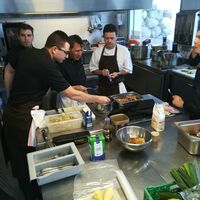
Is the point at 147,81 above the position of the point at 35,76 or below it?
below

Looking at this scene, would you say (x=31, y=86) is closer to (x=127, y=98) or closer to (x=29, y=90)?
(x=29, y=90)

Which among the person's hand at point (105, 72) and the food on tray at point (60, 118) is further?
the person's hand at point (105, 72)

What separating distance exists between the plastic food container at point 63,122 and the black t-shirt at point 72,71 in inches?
24.6

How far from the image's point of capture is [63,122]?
4.70ft

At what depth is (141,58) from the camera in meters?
3.68

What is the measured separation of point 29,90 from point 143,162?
96cm

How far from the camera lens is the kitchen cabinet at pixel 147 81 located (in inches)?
123

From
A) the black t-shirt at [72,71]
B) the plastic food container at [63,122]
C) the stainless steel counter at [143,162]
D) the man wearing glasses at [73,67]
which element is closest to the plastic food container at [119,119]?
the stainless steel counter at [143,162]

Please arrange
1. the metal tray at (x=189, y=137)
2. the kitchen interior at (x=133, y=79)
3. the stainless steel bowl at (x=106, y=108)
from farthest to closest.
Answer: the stainless steel bowl at (x=106, y=108) < the metal tray at (x=189, y=137) < the kitchen interior at (x=133, y=79)

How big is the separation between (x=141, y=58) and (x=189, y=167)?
3.05 metres

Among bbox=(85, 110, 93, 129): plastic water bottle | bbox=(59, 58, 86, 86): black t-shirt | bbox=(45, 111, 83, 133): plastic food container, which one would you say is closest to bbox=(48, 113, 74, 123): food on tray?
bbox=(45, 111, 83, 133): plastic food container

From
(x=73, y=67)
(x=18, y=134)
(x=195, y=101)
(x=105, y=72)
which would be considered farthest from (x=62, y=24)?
(x=195, y=101)

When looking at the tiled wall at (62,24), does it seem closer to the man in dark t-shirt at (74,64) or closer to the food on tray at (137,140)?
the man in dark t-shirt at (74,64)

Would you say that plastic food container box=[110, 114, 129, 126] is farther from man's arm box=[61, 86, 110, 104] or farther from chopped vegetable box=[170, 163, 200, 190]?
chopped vegetable box=[170, 163, 200, 190]
